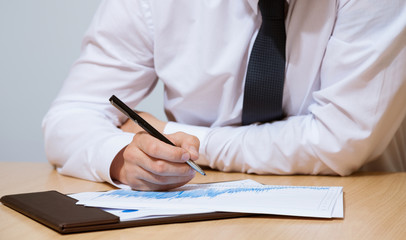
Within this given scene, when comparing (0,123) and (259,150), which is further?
(0,123)

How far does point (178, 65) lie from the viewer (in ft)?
4.31

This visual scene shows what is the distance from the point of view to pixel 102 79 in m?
1.34

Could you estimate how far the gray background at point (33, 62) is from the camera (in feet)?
7.15

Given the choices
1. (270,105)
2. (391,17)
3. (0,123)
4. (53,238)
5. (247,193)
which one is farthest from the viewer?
(0,123)

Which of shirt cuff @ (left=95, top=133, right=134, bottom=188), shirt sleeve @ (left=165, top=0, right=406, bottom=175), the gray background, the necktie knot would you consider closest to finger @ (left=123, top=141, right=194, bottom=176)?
shirt cuff @ (left=95, top=133, right=134, bottom=188)

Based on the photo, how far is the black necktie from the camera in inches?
46.6

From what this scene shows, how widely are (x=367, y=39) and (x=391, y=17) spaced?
0.06m

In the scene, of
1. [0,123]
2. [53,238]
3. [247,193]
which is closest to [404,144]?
[247,193]

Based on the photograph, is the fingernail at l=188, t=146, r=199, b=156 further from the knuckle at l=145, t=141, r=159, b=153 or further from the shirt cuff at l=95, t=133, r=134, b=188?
the shirt cuff at l=95, t=133, r=134, b=188

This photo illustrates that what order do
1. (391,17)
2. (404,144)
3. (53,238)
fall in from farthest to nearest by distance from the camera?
(404,144) → (391,17) → (53,238)

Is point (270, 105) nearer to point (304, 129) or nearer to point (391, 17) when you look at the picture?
point (304, 129)

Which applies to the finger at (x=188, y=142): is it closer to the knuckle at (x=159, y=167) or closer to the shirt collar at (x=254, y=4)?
the knuckle at (x=159, y=167)

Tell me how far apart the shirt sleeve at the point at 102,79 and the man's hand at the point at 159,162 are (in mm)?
300

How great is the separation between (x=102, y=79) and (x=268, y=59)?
16.9 inches
